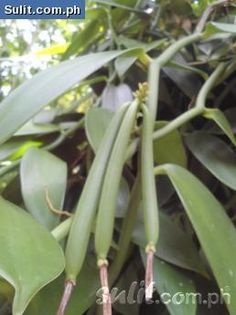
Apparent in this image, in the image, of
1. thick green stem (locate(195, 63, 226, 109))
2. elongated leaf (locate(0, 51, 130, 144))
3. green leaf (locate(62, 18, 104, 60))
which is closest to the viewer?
elongated leaf (locate(0, 51, 130, 144))

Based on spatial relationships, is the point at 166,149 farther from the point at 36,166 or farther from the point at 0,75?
the point at 0,75

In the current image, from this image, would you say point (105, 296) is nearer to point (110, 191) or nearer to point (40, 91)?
point (110, 191)

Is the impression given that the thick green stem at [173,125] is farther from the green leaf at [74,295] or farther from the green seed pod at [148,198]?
the green leaf at [74,295]

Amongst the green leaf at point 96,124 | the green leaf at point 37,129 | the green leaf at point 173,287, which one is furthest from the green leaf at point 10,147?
the green leaf at point 173,287

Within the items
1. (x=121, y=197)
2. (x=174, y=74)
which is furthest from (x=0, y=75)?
(x=121, y=197)

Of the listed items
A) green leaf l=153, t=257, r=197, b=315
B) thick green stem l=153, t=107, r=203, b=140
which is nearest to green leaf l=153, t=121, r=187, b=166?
thick green stem l=153, t=107, r=203, b=140

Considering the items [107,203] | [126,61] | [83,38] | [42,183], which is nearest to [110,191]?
[107,203]

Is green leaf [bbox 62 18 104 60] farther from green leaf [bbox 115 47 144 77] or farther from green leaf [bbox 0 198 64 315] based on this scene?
green leaf [bbox 0 198 64 315]
